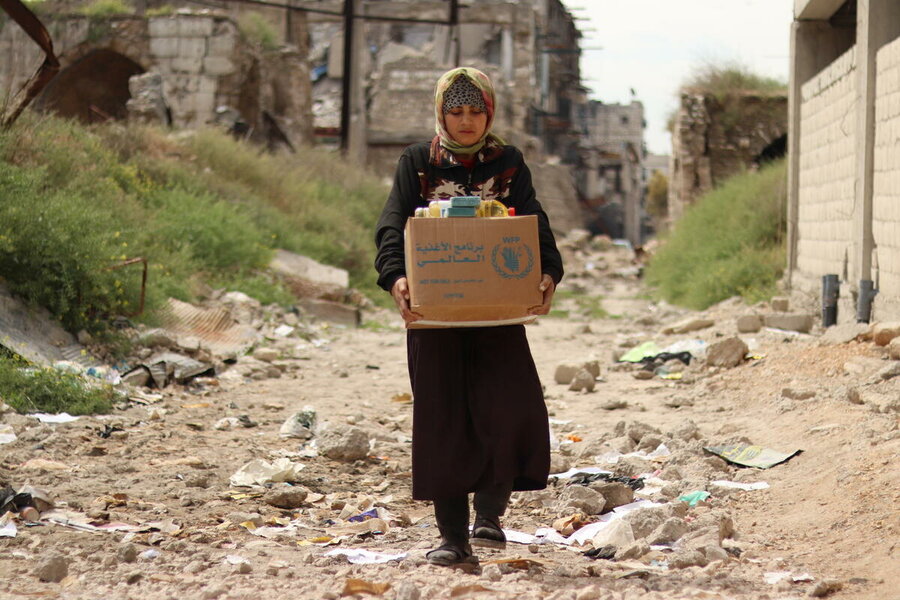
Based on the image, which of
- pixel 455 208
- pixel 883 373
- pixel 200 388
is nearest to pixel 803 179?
pixel 883 373

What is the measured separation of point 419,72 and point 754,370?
24.6 m

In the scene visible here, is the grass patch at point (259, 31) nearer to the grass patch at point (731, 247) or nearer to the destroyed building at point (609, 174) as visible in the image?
the grass patch at point (731, 247)

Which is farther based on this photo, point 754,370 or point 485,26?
point 485,26

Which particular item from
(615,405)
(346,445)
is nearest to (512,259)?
(346,445)

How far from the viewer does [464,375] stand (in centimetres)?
332

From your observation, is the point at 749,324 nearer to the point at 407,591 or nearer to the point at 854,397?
the point at 854,397

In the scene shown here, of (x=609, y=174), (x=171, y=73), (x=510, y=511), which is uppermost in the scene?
(x=171, y=73)

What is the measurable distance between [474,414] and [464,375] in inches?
5.1

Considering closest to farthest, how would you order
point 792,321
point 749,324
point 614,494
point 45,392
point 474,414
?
point 474,414 < point 614,494 < point 45,392 < point 792,321 < point 749,324

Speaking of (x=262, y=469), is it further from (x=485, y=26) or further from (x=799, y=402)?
(x=485, y=26)

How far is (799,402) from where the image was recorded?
6.09 metres

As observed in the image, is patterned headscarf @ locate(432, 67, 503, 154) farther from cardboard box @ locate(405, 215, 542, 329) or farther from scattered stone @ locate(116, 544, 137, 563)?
scattered stone @ locate(116, 544, 137, 563)

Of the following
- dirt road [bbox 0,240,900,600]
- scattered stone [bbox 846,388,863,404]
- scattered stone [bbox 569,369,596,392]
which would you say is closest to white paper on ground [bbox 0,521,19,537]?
dirt road [bbox 0,240,900,600]

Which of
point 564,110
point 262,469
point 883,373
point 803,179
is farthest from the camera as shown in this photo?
point 564,110
